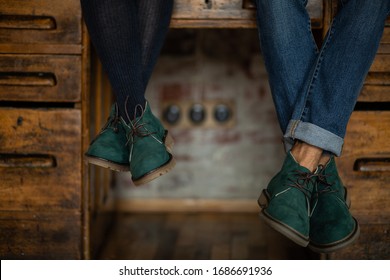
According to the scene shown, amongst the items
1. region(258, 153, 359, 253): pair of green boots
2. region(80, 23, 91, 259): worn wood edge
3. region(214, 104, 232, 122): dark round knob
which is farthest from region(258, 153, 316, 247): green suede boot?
region(214, 104, 232, 122): dark round knob

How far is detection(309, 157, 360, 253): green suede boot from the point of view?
3.97ft

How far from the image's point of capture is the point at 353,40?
4.23ft

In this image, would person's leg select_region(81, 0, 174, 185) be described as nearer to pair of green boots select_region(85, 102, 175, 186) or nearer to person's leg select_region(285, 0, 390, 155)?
pair of green boots select_region(85, 102, 175, 186)

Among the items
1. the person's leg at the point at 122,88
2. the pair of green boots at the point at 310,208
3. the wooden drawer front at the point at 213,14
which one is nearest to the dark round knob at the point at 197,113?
the wooden drawer front at the point at 213,14

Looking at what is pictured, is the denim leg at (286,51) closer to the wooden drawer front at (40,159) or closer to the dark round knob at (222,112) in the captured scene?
the wooden drawer front at (40,159)

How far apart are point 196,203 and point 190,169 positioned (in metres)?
0.12

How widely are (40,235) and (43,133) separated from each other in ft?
0.86

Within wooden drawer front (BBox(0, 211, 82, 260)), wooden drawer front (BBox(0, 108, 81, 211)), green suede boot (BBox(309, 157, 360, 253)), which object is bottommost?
wooden drawer front (BBox(0, 211, 82, 260))

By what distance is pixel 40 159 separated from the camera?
1.49 meters

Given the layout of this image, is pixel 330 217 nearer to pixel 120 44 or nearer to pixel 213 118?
pixel 120 44

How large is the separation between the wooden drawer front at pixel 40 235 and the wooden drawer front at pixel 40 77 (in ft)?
0.97

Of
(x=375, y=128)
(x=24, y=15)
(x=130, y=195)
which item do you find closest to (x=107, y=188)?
(x=130, y=195)

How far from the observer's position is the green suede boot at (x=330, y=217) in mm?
1211
